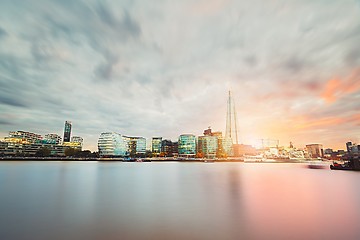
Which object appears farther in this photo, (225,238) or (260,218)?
(260,218)

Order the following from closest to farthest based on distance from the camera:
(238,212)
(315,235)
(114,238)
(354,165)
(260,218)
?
(114,238) < (315,235) < (260,218) < (238,212) < (354,165)

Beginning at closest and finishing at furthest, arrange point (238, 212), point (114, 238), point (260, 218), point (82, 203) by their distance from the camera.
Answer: point (114, 238) → point (260, 218) → point (238, 212) → point (82, 203)

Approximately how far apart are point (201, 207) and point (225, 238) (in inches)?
299

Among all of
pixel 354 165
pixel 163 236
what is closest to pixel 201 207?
pixel 163 236

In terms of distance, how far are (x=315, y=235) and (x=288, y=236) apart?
1840 mm

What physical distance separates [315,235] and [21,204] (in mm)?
25389

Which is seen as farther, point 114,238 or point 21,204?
point 21,204

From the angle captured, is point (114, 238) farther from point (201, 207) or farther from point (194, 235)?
point (201, 207)

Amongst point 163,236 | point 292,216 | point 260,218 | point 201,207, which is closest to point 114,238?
point 163,236

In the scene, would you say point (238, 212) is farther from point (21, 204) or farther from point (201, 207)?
point (21, 204)

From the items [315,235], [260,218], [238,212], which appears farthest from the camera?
[238,212]

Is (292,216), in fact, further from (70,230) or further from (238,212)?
(70,230)

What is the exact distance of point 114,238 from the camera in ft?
35.5

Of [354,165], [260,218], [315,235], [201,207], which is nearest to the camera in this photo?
[315,235]
